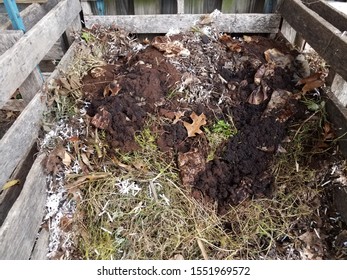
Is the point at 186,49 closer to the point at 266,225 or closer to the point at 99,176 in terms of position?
the point at 99,176

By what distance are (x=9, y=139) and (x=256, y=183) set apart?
1814 mm

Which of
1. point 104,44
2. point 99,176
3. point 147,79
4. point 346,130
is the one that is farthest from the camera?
point 104,44

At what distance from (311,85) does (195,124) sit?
3.35ft

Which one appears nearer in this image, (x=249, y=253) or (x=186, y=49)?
(x=249, y=253)

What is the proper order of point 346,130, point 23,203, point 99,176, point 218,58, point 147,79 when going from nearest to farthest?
point 23,203
point 346,130
point 99,176
point 147,79
point 218,58

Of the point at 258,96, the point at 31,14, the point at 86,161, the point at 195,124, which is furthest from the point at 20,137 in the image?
the point at 258,96

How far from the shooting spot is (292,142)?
7.89 ft

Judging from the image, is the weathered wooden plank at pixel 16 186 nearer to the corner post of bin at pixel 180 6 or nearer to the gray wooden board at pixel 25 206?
the gray wooden board at pixel 25 206

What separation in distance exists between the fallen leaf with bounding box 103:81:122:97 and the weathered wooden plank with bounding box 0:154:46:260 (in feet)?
2.52

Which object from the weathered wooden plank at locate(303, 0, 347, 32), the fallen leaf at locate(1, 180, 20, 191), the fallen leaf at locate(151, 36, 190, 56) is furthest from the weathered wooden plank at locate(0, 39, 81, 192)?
the weathered wooden plank at locate(303, 0, 347, 32)

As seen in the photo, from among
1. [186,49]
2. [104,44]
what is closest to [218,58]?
[186,49]

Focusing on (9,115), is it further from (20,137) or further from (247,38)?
(247,38)

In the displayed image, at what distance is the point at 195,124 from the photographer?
2463 mm

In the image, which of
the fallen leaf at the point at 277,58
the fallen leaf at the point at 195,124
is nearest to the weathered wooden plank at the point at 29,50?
the fallen leaf at the point at 195,124
